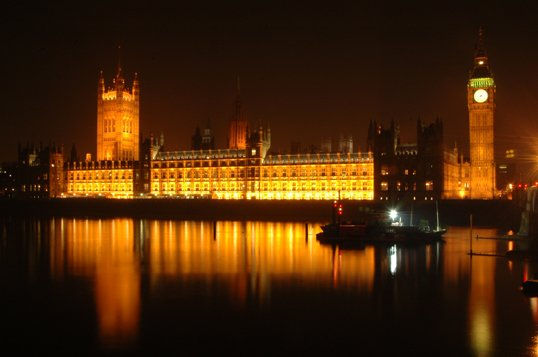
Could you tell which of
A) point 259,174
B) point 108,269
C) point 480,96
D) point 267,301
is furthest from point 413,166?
point 267,301

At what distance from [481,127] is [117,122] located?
61.2 metres

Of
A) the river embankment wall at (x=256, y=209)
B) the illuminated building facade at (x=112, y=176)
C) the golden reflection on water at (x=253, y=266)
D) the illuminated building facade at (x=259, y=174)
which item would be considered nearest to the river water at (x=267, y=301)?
the golden reflection on water at (x=253, y=266)

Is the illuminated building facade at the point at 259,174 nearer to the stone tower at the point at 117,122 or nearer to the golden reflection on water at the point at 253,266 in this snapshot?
the stone tower at the point at 117,122

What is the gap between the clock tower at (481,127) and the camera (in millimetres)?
78438

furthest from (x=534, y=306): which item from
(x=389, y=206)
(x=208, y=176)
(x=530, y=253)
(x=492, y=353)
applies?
(x=208, y=176)

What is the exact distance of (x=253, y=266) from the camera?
108 ft

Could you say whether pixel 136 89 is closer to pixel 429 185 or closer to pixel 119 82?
pixel 119 82

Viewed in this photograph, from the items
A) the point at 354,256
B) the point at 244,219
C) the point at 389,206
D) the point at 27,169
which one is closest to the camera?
the point at 354,256

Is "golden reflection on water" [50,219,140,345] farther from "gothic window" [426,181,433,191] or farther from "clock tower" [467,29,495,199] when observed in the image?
"clock tower" [467,29,495,199]

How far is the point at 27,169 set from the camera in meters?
109

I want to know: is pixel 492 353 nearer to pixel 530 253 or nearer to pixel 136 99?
pixel 530 253

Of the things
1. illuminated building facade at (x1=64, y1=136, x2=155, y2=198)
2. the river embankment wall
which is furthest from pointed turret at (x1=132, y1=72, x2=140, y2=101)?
the river embankment wall

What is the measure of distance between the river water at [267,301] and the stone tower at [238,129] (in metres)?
58.5

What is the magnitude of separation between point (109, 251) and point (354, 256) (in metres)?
15.7
